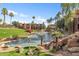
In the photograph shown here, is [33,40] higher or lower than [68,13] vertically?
lower

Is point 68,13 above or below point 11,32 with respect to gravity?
above

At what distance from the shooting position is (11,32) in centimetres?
183

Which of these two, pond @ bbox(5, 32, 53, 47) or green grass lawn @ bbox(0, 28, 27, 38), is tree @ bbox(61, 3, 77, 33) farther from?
green grass lawn @ bbox(0, 28, 27, 38)

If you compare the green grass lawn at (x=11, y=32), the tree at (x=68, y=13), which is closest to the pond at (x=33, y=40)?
the green grass lawn at (x=11, y=32)

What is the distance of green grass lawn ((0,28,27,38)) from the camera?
5.98ft

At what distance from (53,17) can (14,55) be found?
1.61 feet

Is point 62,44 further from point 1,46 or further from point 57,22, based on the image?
point 1,46

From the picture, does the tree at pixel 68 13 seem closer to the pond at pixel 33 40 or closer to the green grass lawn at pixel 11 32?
the pond at pixel 33 40

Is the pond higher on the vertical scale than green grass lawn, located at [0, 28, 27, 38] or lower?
lower

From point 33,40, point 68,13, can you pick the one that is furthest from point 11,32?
point 68,13

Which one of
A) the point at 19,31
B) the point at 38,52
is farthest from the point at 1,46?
the point at 38,52

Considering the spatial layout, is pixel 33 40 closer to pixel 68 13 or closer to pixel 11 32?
pixel 11 32

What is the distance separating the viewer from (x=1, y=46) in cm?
183

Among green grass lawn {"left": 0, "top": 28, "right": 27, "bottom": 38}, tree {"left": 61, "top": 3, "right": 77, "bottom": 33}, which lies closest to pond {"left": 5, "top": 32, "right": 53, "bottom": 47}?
green grass lawn {"left": 0, "top": 28, "right": 27, "bottom": 38}
